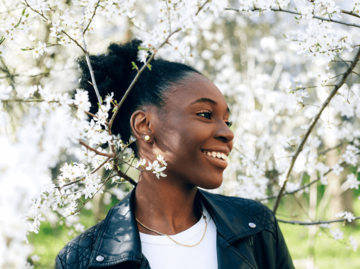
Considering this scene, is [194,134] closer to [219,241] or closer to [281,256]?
[219,241]

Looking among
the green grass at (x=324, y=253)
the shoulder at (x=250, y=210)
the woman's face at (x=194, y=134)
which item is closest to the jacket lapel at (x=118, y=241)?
the woman's face at (x=194, y=134)

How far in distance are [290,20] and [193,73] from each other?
139 inches

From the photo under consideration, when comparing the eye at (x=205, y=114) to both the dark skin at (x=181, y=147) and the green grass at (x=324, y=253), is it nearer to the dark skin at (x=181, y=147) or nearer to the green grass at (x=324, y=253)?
the dark skin at (x=181, y=147)

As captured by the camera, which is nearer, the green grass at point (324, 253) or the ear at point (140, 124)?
the ear at point (140, 124)

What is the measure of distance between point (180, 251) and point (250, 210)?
1.68 feet

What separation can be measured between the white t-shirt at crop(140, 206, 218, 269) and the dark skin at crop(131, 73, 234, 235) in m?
0.05

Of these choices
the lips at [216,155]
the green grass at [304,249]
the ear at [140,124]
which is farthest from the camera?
the green grass at [304,249]

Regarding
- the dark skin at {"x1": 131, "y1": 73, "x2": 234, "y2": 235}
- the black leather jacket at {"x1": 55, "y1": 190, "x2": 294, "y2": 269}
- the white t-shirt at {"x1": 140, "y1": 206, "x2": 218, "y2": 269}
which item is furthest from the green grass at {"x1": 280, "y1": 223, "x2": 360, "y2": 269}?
the dark skin at {"x1": 131, "y1": 73, "x2": 234, "y2": 235}

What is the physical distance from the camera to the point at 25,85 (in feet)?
9.13

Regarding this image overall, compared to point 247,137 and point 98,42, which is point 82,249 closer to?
point 247,137

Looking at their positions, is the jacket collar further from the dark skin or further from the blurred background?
the blurred background

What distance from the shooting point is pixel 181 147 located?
1391 mm

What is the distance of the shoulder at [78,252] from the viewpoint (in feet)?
4.37

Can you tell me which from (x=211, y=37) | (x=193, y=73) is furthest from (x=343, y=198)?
(x=193, y=73)
